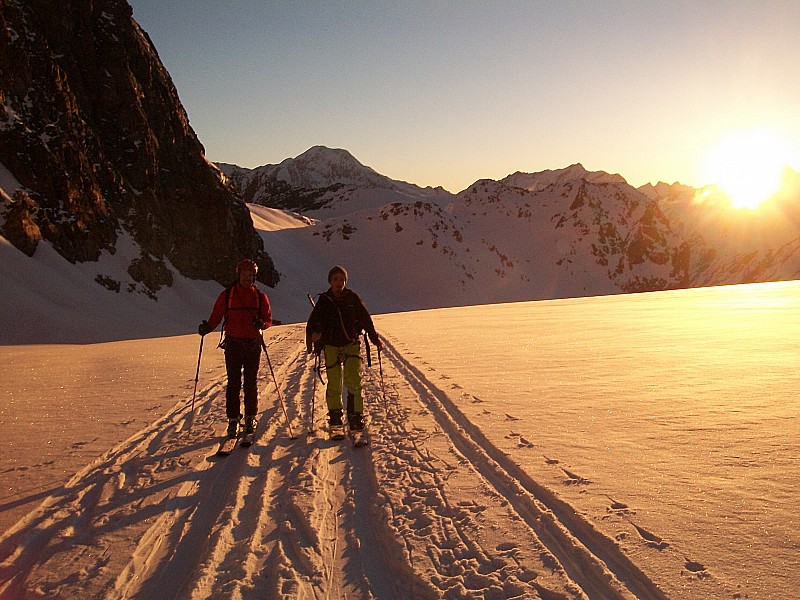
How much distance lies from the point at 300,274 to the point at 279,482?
65.0 meters

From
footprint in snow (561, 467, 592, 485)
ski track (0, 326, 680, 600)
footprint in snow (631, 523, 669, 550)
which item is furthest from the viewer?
footprint in snow (561, 467, 592, 485)

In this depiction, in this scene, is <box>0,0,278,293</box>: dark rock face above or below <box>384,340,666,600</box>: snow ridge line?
above

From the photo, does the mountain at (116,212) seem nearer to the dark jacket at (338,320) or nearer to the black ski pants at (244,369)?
the black ski pants at (244,369)

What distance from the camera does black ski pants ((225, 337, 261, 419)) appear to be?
6961mm

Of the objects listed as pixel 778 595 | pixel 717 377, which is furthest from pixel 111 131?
pixel 778 595

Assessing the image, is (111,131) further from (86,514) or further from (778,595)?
(778,595)

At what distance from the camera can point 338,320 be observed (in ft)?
23.8

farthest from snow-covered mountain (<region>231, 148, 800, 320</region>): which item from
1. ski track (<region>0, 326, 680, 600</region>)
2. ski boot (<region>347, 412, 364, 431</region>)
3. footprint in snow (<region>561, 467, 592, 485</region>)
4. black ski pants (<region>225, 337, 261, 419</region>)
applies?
footprint in snow (<region>561, 467, 592, 485</region>)

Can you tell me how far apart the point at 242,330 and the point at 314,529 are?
3.42 m

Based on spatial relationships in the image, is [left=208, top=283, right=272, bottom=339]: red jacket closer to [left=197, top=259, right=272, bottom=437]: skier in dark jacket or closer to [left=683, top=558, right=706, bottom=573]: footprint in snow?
[left=197, top=259, right=272, bottom=437]: skier in dark jacket

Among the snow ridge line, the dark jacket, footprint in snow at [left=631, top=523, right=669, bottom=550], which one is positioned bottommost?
the snow ridge line

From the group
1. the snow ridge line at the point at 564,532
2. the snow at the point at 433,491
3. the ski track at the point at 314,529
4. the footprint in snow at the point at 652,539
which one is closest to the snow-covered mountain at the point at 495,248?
the snow at the point at 433,491

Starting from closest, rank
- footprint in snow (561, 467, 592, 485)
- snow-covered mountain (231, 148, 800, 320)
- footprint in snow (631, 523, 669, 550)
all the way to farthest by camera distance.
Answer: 1. footprint in snow (631, 523, 669, 550)
2. footprint in snow (561, 467, 592, 485)
3. snow-covered mountain (231, 148, 800, 320)

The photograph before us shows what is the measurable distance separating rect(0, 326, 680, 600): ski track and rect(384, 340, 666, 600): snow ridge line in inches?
0.4
